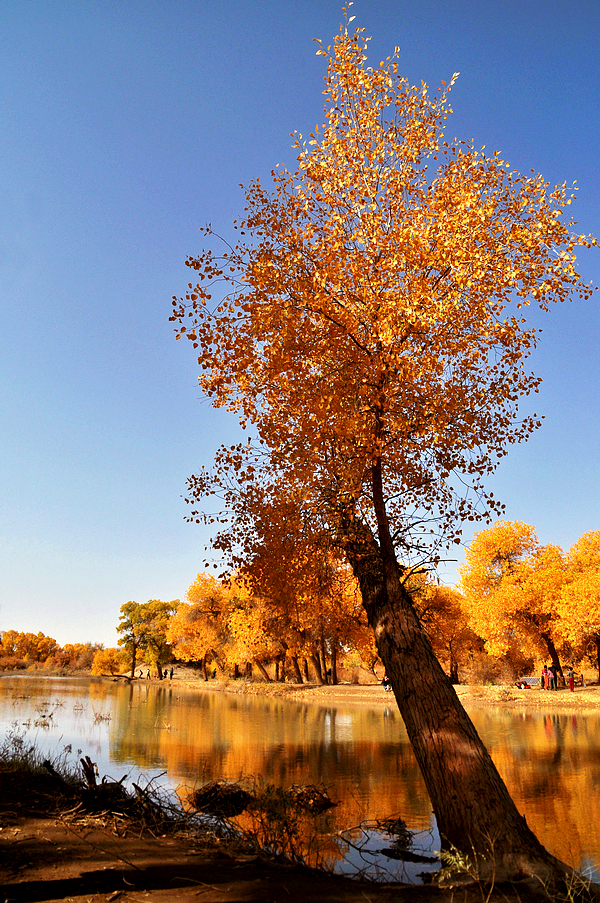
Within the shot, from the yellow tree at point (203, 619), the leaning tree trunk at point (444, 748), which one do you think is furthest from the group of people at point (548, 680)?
the leaning tree trunk at point (444, 748)

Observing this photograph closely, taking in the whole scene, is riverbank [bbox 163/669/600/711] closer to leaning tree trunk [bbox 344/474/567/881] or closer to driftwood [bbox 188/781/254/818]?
driftwood [bbox 188/781/254/818]

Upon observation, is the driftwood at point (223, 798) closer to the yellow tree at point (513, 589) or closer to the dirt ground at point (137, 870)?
the dirt ground at point (137, 870)

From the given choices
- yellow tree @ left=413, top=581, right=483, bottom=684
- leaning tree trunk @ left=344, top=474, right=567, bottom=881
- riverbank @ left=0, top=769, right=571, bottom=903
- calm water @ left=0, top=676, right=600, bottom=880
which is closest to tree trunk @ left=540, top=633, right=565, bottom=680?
yellow tree @ left=413, top=581, right=483, bottom=684

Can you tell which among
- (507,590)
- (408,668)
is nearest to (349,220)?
(408,668)

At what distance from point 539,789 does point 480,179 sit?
11754 millimetres

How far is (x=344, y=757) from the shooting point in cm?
1570

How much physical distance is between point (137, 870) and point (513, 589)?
40.9 meters

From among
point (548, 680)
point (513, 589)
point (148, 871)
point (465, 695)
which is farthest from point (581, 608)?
point (148, 871)

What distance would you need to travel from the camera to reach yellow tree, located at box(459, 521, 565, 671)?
41125mm

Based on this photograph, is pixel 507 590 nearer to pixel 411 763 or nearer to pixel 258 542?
pixel 411 763

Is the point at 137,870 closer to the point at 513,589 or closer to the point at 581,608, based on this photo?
the point at 581,608

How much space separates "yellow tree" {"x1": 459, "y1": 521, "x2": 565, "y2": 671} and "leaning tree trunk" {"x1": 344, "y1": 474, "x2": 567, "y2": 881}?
34.6 m

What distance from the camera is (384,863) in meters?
7.20

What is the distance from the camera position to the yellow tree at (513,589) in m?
41.1
